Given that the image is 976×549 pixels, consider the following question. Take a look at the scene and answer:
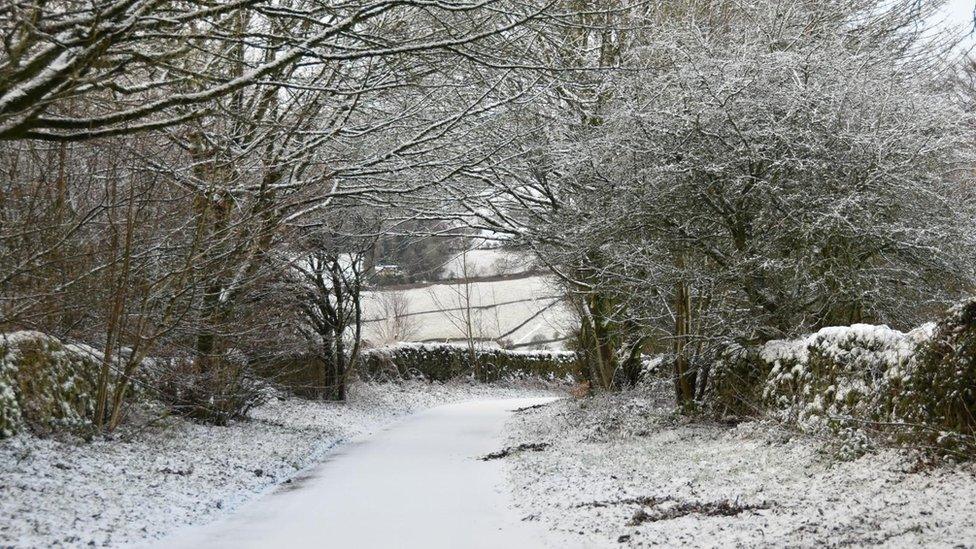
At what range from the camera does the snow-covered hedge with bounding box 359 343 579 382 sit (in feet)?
86.4

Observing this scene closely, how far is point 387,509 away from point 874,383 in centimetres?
438

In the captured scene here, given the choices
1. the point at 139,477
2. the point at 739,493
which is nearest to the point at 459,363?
the point at 139,477

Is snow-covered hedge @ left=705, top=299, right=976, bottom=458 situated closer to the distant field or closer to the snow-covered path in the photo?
the snow-covered path

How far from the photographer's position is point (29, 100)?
197 inches

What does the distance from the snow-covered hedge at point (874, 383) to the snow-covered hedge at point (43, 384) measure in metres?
6.86

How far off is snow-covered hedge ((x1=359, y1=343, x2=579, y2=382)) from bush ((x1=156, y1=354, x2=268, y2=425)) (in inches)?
441

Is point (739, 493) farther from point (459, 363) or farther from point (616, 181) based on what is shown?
point (459, 363)

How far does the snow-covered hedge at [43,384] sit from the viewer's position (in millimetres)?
7867

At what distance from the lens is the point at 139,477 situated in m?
7.61

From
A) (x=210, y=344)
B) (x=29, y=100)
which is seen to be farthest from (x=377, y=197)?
(x=29, y=100)

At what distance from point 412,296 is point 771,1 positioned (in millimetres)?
26998

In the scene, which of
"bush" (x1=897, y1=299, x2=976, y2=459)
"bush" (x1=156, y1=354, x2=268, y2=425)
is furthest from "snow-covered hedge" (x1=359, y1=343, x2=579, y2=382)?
"bush" (x1=897, y1=299, x2=976, y2=459)

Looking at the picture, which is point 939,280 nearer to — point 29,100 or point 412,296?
point 29,100

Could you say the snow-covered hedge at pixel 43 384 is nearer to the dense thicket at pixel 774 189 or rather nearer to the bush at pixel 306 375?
the dense thicket at pixel 774 189
